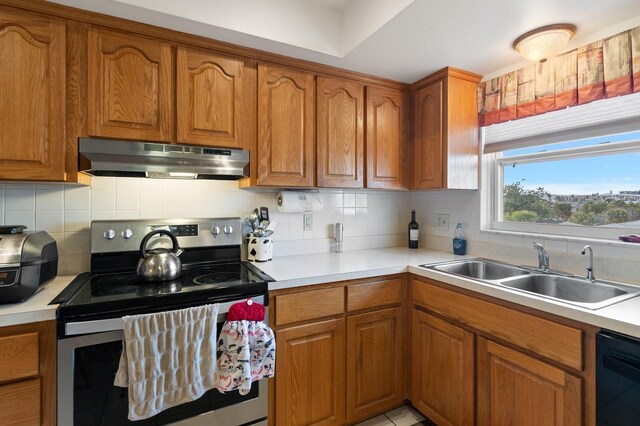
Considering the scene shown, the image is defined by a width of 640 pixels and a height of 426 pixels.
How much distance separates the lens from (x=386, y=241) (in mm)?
2564

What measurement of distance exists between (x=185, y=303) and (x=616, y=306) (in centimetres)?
164

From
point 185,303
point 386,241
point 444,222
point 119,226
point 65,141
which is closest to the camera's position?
point 185,303

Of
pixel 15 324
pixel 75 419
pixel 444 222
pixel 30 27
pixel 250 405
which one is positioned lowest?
pixel 250 405

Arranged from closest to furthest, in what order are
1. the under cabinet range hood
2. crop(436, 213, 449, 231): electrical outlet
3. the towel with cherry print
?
the towel with cherry print < the under cabinet range hood < crop(436, 213, 449, 231): electrical outlet

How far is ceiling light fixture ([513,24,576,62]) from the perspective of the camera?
1504mm

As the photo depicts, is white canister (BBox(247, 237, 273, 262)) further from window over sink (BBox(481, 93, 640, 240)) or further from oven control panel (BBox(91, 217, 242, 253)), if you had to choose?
window over sink (BBox(481, 93, 640, 240))

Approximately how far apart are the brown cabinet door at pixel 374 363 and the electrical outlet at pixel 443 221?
87 centimetres

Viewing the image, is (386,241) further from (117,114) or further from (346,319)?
(117,114)

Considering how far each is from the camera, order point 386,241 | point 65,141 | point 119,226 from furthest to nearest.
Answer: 1. point 386,241
2. point 119,226
3. point 65,141

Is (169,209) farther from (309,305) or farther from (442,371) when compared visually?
(442,371)

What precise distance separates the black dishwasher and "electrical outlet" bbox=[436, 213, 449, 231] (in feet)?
4.51

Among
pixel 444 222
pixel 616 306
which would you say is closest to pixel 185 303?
pixel 616 306

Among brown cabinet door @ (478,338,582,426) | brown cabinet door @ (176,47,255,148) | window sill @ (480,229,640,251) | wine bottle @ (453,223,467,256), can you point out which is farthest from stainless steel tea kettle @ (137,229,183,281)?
window sill @ (480,229,640,251)

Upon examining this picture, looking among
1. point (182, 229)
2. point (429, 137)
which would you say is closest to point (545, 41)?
point (429, 137)
